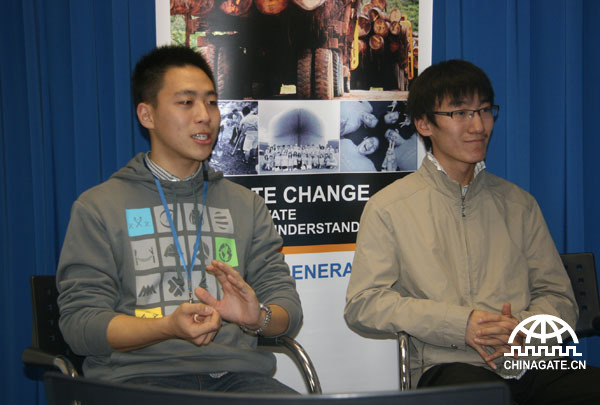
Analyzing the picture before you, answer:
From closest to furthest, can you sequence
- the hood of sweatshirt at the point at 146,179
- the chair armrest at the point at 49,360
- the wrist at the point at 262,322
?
the chair armrest at the point at 49,360, the wrist at the point at 262,322, the hood of sweatshirt at the point at 146,179

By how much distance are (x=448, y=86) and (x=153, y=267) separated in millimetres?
1240

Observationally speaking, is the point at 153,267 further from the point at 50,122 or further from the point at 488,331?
the point at 488,331

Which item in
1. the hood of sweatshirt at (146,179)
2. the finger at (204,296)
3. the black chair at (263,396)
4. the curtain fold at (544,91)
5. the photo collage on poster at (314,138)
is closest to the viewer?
the black chair at (263,396)

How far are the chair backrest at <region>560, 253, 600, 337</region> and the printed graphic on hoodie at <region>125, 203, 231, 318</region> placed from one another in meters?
1.39

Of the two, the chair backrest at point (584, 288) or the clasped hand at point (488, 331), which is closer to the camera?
the clasped hand at point (488, 331)

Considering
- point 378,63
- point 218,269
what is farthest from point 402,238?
point 378,63

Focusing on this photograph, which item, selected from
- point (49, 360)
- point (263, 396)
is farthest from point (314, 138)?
point (263, 396)

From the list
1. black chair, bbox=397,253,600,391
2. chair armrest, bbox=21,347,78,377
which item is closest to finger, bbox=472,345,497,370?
black chair, bbox=397,253,600,391

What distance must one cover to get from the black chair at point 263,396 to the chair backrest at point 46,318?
3.53 ft

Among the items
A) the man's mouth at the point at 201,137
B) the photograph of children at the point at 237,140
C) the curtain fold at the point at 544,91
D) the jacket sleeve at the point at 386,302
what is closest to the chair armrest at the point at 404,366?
the jacket sleeve at the point at 386,302

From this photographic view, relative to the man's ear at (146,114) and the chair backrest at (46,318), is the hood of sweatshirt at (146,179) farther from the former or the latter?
the chair backrest at (46,318)

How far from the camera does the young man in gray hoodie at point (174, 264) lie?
156cm

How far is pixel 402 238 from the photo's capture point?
191cm

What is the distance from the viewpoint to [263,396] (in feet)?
2.29
